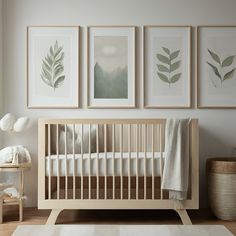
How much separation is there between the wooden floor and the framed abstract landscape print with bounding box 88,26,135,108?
3.01 ft

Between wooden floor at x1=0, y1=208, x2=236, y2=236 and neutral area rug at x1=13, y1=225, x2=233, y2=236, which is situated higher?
neutral area rug at x1=13, y1=225, x2=233, y2=236

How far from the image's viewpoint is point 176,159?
3.38 meters

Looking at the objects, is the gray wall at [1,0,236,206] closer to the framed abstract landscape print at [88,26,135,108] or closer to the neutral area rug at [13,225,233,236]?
the framed abstract landscape print at [88,26,135,108]

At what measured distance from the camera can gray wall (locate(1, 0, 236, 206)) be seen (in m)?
4.04

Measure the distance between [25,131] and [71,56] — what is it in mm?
765

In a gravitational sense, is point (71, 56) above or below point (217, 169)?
above

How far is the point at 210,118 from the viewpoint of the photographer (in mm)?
4051

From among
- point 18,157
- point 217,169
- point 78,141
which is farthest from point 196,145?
point 18,157

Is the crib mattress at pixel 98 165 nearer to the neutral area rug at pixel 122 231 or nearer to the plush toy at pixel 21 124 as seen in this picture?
the plush toy at pixel 21 124

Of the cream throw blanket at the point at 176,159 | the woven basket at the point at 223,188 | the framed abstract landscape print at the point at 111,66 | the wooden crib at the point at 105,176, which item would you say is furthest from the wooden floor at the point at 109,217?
the framed abstract landscape print at the point at 111,66

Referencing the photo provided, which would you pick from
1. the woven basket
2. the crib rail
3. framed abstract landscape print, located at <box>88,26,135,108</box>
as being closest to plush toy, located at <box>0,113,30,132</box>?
the crib rail

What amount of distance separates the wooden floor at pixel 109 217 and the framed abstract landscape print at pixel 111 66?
3.01 ft

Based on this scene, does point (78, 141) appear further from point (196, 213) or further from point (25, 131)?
point (196, 213)

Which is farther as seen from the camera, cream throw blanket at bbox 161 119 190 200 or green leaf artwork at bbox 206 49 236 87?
green leaf artwork at bbox 206 49 236 87
